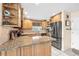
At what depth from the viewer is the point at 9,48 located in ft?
5.03

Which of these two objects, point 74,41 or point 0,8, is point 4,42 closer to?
point 0,8

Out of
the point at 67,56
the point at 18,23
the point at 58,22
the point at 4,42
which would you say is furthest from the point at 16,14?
the point at 67,56

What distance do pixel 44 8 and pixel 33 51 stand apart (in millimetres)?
620

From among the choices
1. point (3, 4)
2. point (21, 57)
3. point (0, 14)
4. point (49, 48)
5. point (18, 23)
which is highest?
point (3, 4)

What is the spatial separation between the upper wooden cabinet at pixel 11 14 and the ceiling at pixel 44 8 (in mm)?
97

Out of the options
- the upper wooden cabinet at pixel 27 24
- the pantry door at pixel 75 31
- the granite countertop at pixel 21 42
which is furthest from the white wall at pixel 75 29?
the upper wooden cabinet at pixel 27 24

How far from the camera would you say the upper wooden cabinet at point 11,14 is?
1540mm

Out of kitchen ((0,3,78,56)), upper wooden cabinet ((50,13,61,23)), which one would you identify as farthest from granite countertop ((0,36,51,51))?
upper wooden cabinet ((50,13,61,23))

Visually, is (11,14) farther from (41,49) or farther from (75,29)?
(75,29)

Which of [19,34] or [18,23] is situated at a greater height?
[18,23]

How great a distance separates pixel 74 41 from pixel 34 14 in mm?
668

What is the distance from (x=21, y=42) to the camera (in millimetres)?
1576

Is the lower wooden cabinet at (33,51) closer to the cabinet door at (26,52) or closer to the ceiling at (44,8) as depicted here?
the cabinet door at (26,52)

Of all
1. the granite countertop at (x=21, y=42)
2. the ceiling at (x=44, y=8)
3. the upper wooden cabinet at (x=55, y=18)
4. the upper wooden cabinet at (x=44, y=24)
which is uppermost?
the ceiling at (x=44, y=8)
